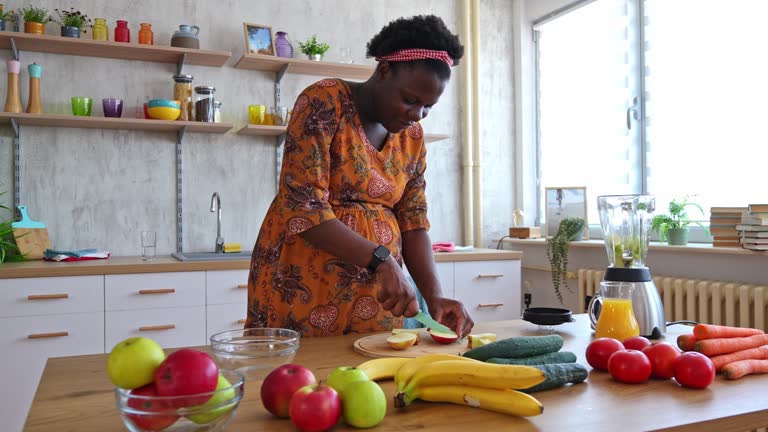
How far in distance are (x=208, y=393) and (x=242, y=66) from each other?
3158mm

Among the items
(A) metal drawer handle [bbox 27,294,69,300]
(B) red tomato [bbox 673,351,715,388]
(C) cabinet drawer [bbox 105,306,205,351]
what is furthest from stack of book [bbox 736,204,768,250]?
(A) metal drawer handle [bbox 27,294,69,300]

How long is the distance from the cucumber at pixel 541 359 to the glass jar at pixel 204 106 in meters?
2.67

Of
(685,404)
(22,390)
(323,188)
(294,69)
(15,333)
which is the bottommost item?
(22,390)

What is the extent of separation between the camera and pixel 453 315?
1.42 meters

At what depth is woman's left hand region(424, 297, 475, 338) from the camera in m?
1.36

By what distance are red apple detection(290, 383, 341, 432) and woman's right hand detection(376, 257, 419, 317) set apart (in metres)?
0.51

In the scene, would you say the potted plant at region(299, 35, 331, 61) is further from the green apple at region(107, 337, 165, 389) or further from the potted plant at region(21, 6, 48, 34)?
the green apple at region(107, 337, 165, 389)

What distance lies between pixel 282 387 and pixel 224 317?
2220mm

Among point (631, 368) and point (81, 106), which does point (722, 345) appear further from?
point (81, 106)

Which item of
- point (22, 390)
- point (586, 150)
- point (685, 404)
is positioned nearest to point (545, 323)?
point (685, 404)

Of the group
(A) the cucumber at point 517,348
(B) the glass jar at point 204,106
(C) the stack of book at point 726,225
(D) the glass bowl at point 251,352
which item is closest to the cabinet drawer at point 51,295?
(B) the glass jar at point 204,106

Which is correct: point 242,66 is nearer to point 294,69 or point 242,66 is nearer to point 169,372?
point 294,69

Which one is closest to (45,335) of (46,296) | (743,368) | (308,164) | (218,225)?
(46,296)

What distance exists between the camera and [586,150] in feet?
12.8
